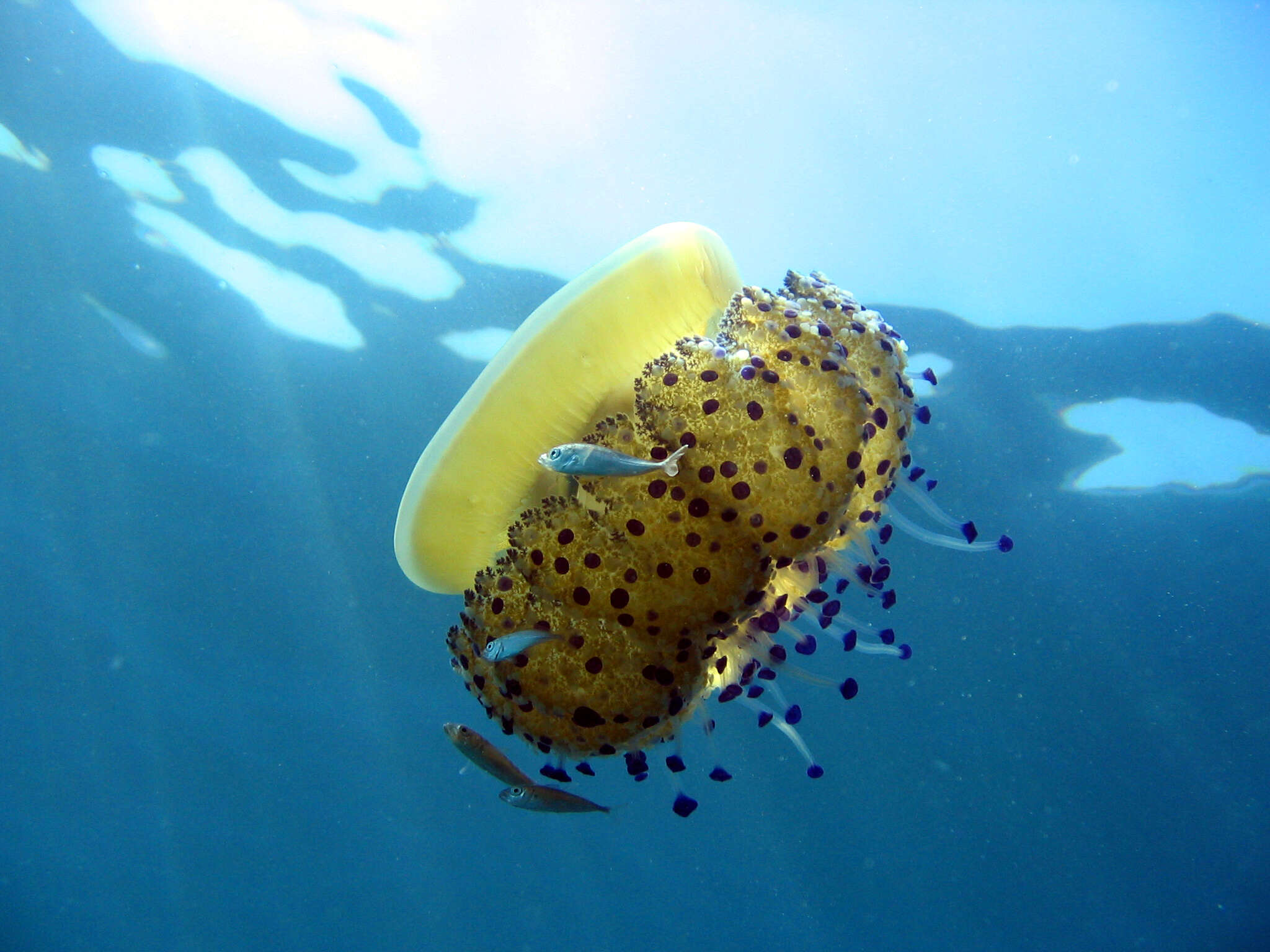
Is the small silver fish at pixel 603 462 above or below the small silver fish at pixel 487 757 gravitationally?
above

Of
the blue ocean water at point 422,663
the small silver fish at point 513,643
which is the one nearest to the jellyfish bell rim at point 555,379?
the small silver fish at point 513,643

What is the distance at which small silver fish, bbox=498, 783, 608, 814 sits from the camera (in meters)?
3.44

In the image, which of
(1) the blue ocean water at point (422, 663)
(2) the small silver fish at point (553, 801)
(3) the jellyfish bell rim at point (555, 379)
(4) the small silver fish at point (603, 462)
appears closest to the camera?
(4) the small silver fish at point (603, 462)

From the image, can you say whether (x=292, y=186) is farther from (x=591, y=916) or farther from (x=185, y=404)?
(x=591, y=916)

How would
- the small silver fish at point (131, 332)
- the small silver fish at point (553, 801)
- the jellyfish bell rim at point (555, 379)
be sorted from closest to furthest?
the jellyfish bell rim at point (555, 379)
the small silver fish at point (553, 801)
the small silver fish at point (131, 332)

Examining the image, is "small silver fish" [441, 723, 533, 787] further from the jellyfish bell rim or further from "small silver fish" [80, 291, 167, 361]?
"small silver fish" [80, 291, 167, 361]

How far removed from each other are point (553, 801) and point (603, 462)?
215cm

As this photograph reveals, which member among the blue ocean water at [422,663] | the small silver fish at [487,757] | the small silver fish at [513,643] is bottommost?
the blue ocean water at [422,663]

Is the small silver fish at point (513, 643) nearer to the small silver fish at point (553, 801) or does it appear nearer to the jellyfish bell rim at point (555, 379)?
the jellyfish bell rim at point (555, 379)

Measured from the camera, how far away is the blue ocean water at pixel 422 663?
10227mm

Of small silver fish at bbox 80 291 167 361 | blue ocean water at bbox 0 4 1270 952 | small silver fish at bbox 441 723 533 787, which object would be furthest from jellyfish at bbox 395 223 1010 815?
small silver fish at bbox 80 291 167 361

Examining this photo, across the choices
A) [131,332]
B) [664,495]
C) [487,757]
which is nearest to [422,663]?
[131,332]

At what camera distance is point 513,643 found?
2.17 metres

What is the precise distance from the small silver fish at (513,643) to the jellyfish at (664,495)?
5 centimetres
